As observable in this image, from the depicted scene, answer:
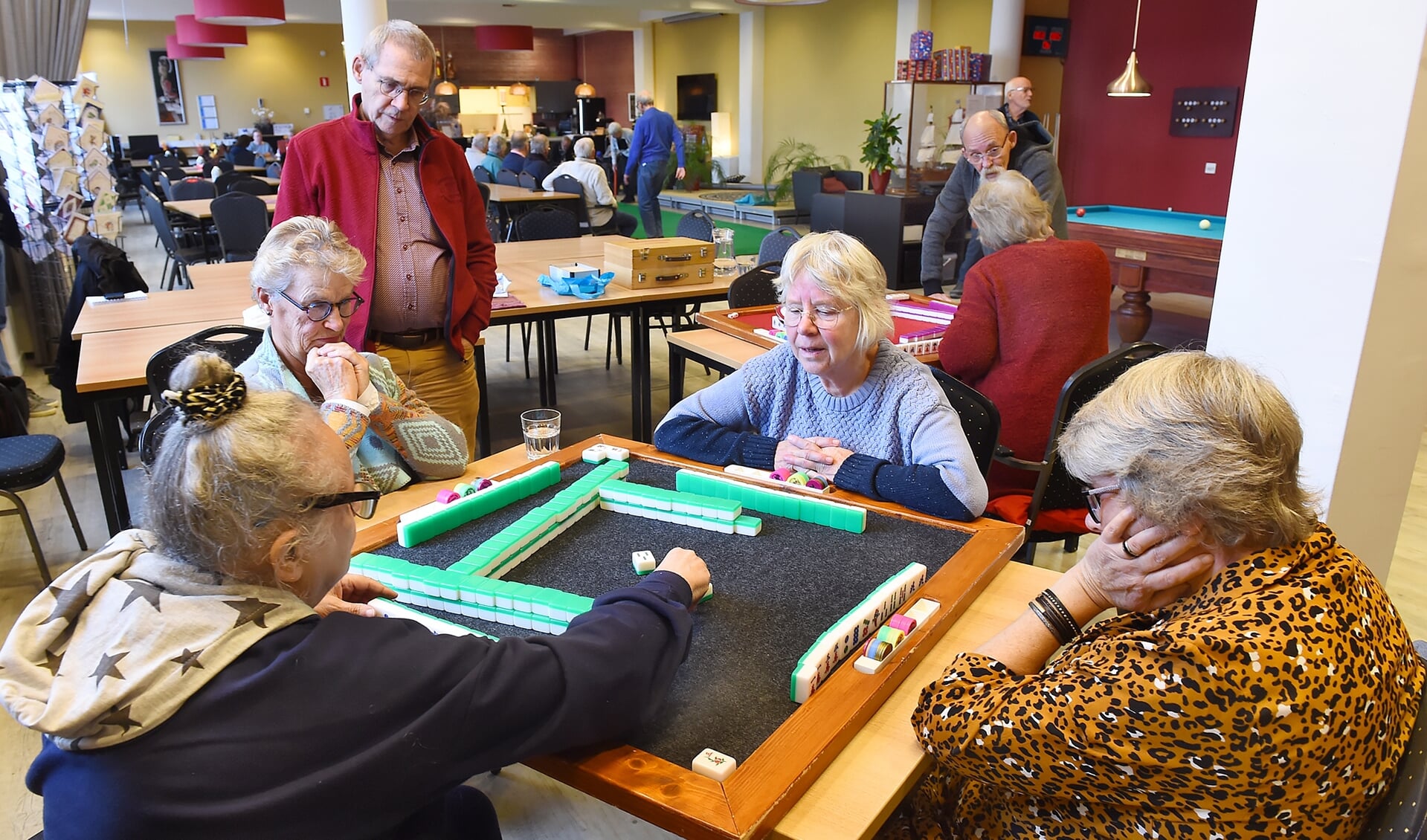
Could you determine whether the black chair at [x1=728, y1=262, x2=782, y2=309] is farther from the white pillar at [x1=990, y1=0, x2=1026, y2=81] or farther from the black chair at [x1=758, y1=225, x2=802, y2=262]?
the white pillar at [x1=990, y1=0, x2=1026, y2=81]

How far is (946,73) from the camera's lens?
991cm

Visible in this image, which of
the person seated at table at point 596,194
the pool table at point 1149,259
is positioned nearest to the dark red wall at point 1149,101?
the pool table at point 1149,259

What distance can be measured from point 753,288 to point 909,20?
8916mm

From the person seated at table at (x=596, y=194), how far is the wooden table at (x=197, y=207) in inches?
96.0

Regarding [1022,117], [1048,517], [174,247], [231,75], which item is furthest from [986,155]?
[231,75]

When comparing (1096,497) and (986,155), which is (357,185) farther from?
(986,155)

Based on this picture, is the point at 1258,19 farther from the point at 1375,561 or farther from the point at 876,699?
the point at 876,699

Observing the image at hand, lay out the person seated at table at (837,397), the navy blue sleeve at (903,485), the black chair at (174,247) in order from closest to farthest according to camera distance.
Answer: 1. the navy blue sleeve at (903,485)
2. the person seated at table at (837,397)
3. the black chair at (174,247)

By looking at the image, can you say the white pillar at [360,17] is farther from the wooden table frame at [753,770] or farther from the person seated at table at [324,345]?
the wooden table frame at [753,770]

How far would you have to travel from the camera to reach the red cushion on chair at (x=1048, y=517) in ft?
8.73

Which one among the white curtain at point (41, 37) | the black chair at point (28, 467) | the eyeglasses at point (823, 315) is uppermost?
the white curtain at point (41, 37)

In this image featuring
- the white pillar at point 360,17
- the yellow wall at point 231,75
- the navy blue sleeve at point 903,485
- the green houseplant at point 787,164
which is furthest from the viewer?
the yellow wall at point 231,75

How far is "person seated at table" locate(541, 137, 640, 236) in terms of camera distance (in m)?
8.12

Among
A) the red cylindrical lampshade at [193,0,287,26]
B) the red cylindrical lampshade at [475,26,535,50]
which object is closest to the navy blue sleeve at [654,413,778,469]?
the red cylindrical lampshade at [193,0,287,26]
